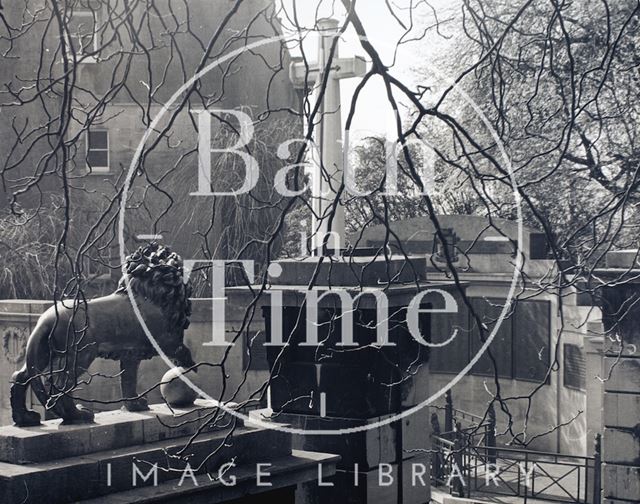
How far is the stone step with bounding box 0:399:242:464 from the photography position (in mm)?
6067

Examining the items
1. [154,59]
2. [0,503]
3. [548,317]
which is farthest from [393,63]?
[154,59]

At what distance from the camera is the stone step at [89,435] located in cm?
607

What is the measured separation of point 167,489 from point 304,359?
6.74 feet

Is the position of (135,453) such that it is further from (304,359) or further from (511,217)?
(511,217)

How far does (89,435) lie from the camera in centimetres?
645

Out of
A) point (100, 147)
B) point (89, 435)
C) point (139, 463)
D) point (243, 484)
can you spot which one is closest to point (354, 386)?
point (243, 484)

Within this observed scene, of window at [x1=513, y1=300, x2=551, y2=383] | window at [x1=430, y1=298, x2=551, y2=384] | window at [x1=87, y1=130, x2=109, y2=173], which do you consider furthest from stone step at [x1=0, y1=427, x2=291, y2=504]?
window at [x1=87, y1=130, x2=109, y2=173]

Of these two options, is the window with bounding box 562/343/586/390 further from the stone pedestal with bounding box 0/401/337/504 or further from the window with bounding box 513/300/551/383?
the stone pedestal with bounding box 0/401/337/504

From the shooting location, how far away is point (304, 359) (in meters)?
8.06

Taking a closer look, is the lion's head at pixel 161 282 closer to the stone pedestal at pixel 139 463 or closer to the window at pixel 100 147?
the stone pedestal at pixel 139 463

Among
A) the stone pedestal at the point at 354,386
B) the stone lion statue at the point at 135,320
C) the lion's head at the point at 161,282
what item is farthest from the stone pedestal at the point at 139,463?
the lion's head at the point at 161,282

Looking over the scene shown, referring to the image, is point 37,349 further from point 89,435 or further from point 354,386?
point 354,386

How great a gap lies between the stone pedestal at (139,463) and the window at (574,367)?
36.5 ft

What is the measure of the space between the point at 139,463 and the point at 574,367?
42.2 feet
